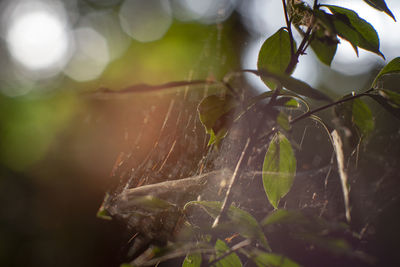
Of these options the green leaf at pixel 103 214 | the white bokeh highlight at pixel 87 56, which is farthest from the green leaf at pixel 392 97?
the white bokeh highlight at pixel 87 56

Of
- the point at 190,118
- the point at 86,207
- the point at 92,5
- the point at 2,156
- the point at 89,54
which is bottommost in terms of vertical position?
the point at 2,156

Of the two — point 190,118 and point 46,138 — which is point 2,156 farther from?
point 190,118

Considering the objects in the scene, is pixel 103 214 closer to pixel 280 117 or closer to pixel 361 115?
pixel 280 117

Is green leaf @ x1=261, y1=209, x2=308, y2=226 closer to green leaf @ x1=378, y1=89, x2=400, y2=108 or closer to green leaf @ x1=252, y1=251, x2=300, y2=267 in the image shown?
green leaf @ x1=252, y1=251, x2=300, y2=267

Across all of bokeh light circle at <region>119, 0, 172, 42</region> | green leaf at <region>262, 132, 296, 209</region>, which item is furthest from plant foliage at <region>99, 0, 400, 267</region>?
bokeh light circle at <region>119, 0, 172, 42</region>

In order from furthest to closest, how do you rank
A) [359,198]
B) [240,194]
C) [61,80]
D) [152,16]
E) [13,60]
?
[13,60] → [152,16] → [61,80] → [359,198] → [240,194]

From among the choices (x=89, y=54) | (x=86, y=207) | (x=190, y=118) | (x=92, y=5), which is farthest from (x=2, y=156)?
(x=92, y=5)
